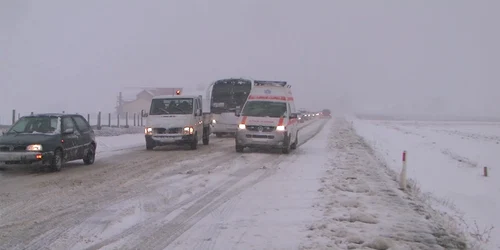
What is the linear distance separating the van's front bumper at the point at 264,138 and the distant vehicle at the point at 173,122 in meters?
2.64

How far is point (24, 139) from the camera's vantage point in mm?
11711

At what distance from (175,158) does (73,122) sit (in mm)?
3672

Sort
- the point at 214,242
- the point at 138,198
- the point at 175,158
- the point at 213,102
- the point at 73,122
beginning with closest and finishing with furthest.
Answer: the point at 214,242 < the point at 138,198 < the point at 73,122 < the point at 175,158 < the point at 213,102

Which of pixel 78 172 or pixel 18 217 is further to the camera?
pixel 78 172

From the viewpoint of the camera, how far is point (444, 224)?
7176 millimetres

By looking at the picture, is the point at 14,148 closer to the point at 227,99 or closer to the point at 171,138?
the point at 171,138

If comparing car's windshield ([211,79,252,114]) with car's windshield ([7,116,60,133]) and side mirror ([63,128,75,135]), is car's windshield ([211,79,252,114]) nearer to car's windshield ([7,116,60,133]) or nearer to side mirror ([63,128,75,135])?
side mirror ([63,128,75,135])

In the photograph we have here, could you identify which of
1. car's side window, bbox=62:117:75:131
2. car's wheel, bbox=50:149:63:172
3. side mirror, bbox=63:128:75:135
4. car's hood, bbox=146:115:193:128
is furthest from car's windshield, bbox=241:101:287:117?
car's wheel, bbox=50:149:63:172

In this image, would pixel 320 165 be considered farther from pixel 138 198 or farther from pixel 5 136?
pixel 5 136

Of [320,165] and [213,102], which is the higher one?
[213,102]

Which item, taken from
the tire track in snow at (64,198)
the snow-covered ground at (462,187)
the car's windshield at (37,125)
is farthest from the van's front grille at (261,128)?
the car's windshield at (37,125)

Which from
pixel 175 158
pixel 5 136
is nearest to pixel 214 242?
pixel 5 136

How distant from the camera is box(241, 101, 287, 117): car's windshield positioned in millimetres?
17953

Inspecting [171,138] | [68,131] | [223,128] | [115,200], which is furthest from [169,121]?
[115,200]
